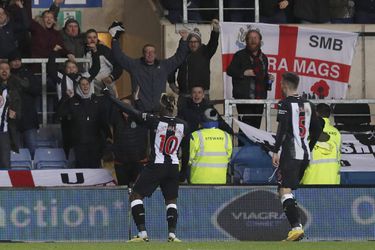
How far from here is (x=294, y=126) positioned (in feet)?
53.2

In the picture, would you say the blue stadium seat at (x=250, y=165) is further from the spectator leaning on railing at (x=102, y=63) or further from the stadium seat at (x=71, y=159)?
the stadium seat at (x=71, y=159)

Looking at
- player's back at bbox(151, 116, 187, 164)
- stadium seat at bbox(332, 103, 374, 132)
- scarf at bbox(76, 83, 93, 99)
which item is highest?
scarf at bbox(76, 83, 93, 99)

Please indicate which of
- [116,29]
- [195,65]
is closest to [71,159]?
[116,29]

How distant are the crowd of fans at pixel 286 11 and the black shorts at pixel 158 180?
18.1 feet

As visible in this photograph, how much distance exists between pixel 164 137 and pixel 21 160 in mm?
4098

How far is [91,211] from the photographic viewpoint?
18.7 meters

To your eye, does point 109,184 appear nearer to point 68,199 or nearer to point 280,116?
point 68,199

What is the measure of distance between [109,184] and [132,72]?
1662 mm

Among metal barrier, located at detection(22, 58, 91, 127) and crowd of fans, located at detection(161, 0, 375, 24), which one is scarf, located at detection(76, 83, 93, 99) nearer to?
metal barrier, located at detection(22, 58, 91, 127)

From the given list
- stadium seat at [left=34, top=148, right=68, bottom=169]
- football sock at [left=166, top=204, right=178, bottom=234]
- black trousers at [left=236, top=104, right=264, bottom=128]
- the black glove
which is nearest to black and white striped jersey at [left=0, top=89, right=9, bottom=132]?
stadium seat at [left=34, top=148, right=68, bottom=169]

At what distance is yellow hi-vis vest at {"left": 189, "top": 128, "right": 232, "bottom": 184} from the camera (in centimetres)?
1891

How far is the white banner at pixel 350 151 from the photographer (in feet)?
65.8

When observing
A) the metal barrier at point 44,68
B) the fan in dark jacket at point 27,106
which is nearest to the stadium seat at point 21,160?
the fan in dark jacket at point 27,106

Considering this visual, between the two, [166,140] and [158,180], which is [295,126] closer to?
[166,140]
